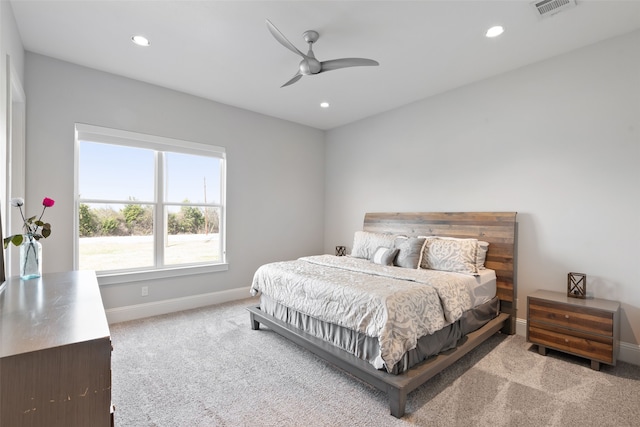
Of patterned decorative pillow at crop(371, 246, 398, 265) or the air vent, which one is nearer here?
the air vent

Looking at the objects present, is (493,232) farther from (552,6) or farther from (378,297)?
(552,6)

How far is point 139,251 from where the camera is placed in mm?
3842

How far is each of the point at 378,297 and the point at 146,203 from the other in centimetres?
324

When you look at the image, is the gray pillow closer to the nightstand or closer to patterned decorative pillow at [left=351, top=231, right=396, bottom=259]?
patterned decorative pillow at [left=351, top=231, right=396, bottom=259]

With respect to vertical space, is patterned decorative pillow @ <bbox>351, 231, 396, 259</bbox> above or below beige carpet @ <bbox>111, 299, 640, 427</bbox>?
above

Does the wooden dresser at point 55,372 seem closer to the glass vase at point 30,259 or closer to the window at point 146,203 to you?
the glass vase at point 30,259

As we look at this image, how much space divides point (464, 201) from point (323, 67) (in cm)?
246

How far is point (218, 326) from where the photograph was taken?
138 inches

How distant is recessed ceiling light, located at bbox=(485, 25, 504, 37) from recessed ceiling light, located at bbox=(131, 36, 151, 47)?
3145 mm

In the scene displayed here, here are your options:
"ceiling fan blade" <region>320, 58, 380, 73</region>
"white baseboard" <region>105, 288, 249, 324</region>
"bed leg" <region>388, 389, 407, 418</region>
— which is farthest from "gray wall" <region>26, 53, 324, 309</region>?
"bed leg" <region>388, 389, 407, 418</region>

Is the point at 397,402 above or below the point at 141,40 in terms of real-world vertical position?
below

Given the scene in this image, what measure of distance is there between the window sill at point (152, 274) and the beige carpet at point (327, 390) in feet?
2.56

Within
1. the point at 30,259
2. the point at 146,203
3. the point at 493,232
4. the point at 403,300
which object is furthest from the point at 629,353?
the point at 146,203

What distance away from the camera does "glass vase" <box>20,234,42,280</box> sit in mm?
1905
